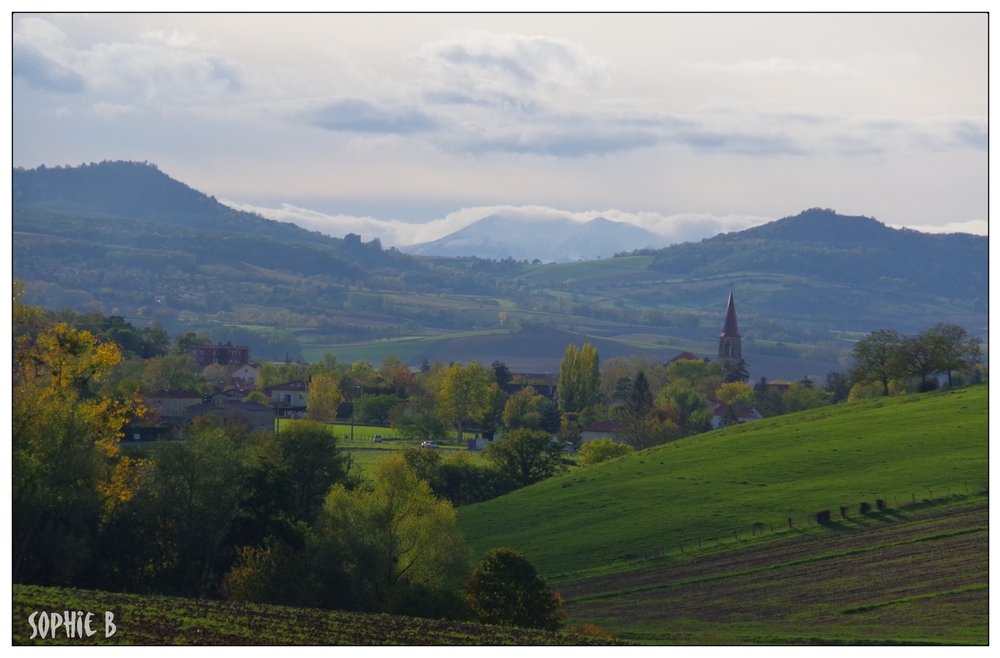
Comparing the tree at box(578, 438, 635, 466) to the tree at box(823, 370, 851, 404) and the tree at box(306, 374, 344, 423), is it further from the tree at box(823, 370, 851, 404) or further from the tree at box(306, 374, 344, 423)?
the tree at box(823, 370, 851, 404)

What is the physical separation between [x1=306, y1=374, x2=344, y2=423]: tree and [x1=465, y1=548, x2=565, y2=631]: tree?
73340mm

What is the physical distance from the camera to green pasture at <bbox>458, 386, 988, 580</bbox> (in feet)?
163

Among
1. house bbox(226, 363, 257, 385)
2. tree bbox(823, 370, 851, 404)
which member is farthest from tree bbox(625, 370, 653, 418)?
house bbox(226, 363, 257, 385)

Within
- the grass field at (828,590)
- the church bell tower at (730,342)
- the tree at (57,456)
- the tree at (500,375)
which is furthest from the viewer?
the church bell tower at (730,342)

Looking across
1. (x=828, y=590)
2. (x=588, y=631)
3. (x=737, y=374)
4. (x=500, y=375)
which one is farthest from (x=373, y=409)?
(x=588, y=631)

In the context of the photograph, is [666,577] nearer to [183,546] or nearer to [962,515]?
[962,515]

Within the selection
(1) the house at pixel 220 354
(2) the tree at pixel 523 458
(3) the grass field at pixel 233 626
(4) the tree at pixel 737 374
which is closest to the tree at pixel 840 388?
(4) the tree at pixel 737 374

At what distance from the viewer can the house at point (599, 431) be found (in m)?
103

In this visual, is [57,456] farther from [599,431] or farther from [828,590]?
[599,431]

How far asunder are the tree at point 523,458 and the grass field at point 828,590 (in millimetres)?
25244

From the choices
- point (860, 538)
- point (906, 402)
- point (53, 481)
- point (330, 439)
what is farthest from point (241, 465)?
point (906, 402)

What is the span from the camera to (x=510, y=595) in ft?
113

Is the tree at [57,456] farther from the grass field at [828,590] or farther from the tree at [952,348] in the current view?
the tree at [952,348]

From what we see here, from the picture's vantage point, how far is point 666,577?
43969mm
